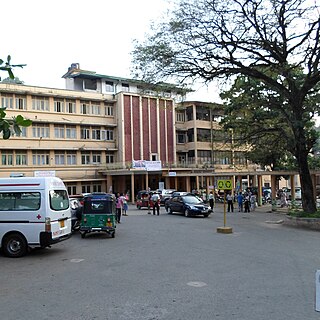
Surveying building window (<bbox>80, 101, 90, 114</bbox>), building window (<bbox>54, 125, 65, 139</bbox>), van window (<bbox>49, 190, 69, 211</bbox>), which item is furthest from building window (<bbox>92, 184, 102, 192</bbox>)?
van window (<bbox>49, 190, 69, 211</bbox>)

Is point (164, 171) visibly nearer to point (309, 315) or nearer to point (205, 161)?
point (205, 161)

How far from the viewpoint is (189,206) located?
90.9ft

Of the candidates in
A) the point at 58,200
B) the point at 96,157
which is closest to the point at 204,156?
the point at 96,157

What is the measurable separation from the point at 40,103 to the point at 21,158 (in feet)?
25.4

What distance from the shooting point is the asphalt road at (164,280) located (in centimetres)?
645

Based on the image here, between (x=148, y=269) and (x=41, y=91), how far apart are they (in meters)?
45.4

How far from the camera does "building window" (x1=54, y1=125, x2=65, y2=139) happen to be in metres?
52.6

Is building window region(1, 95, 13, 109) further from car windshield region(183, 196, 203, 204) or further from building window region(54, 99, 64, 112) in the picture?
car windshield region(183, 196, 203, 204)

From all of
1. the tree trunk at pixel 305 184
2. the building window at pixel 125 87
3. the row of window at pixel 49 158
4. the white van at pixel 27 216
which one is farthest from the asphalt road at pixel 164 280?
the building window at pixel 125 87

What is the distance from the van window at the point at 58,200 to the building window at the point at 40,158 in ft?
128

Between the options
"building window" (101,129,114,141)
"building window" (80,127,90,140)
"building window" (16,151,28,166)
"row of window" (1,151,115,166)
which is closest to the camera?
"row of window" (1,151,115,166)

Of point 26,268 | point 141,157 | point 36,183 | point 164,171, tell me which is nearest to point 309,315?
point 26,268

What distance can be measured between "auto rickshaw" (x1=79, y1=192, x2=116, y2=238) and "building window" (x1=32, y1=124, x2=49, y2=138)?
37.0 m

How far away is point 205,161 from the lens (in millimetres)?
60000
